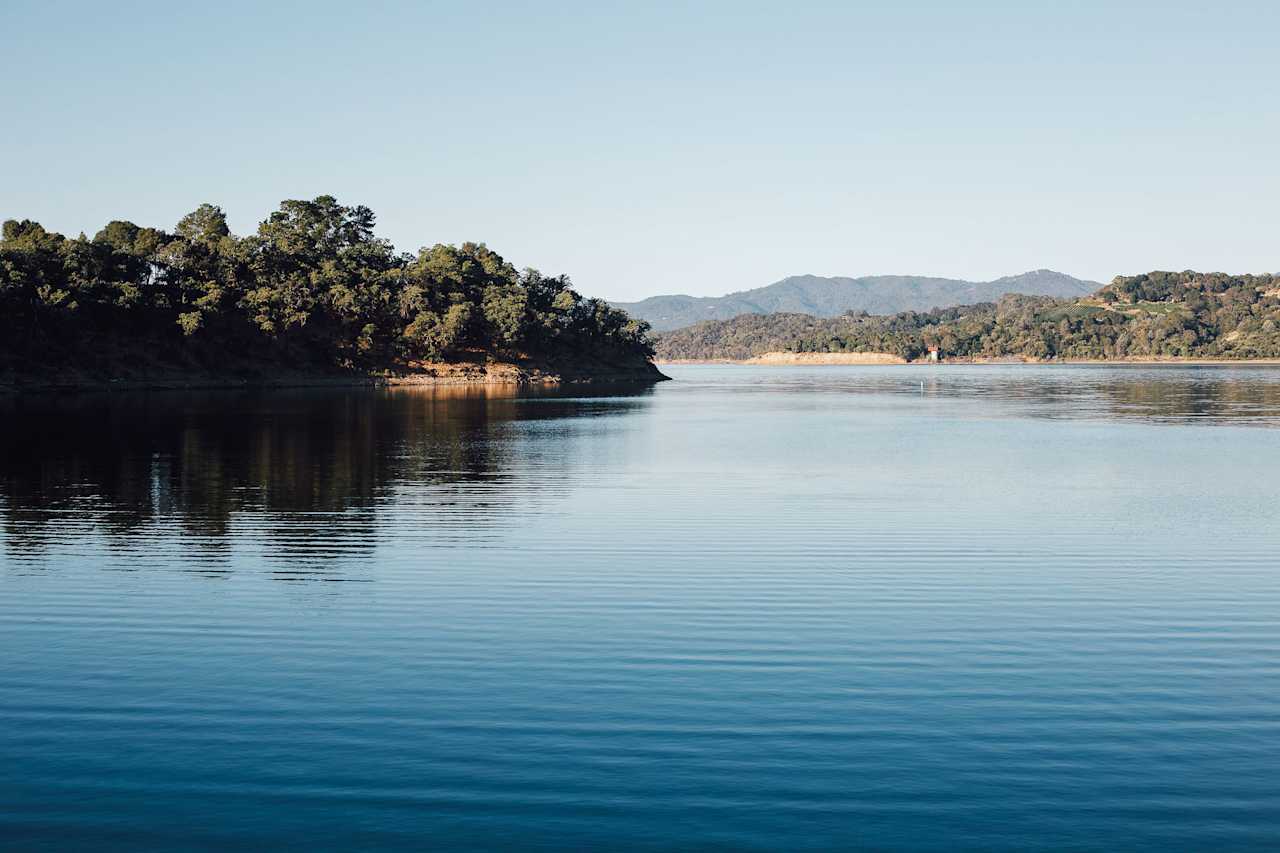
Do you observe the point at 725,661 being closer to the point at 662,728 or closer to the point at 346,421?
the point at 662,728

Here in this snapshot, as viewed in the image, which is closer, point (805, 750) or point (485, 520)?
point (805, 750)

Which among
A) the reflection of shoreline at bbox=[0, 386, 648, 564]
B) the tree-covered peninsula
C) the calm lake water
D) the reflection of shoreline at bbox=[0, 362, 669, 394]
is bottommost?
the calm lake water

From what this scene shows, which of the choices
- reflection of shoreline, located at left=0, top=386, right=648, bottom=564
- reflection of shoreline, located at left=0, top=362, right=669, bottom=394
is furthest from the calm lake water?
reflection of shoreline, located at left=0, top=362, right=669, bottom=394

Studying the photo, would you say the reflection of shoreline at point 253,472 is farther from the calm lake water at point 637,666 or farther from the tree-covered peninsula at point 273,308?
the tree-covered peninsula at point 273,308

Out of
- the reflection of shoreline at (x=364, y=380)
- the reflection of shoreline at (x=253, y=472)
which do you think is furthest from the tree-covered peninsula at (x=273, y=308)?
the reflection of shoreline at (x=253, y=472)

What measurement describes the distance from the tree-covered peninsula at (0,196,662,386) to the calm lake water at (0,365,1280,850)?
282ft

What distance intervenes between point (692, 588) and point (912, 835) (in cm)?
1085

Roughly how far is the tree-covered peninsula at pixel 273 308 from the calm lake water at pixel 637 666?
85.9 metres

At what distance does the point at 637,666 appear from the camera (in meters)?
14.9

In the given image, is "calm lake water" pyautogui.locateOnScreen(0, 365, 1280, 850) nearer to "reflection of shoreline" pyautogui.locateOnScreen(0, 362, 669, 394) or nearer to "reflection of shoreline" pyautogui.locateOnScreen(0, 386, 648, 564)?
"reflection of shoreline" pyautogui.locateOnScreen(0, 386, 648, 564)

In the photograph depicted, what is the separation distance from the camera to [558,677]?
14.3 m

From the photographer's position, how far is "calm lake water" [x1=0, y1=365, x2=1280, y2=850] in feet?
32.9

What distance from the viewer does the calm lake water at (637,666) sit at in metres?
10.0

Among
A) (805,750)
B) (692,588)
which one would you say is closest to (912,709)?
(805,750)
